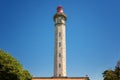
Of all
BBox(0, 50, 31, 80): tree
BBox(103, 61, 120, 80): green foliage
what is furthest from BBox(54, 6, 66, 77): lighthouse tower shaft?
BBox(0, 50, 31, 80): tree

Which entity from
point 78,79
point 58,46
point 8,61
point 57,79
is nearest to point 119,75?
point 78,79

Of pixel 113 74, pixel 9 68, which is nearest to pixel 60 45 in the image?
pixel 113 74

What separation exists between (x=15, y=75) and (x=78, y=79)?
2108 cm

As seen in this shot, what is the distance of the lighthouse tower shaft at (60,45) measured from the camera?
2815 inches

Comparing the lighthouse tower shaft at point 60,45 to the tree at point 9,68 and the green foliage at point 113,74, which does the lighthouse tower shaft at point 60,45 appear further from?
the tree at point 9,68

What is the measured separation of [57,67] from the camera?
71750 millimetres

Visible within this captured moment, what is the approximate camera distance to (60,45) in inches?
2916

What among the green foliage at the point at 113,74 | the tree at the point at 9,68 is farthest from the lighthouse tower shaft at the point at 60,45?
the tree at the point at 9,68

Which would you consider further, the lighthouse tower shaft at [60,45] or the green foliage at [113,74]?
the lighthouse tower shaft at [60,45]

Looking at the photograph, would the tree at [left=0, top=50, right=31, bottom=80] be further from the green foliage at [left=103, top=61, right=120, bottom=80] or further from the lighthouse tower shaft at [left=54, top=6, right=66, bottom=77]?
the lighthouse tower shaft at [left=54, top=6, right=66, bottom=77]

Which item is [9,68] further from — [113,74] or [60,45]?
[60,45]

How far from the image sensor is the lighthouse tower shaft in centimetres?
7149

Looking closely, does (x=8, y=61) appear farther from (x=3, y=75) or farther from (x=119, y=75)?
(x=119, y=75)

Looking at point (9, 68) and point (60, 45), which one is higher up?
point (60, 45)
